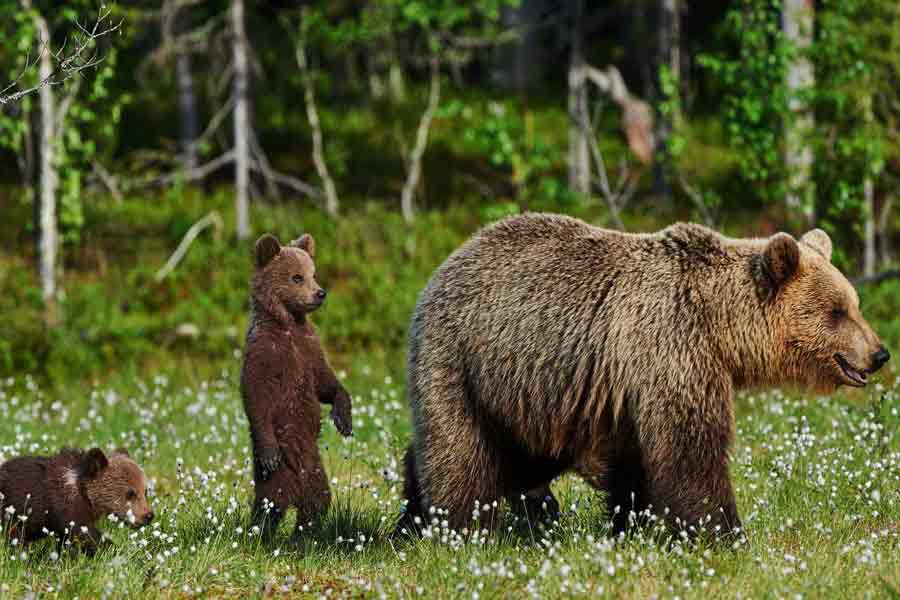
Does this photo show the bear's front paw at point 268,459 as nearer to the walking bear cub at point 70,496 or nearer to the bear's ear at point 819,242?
the walking bear cub at point 70,496

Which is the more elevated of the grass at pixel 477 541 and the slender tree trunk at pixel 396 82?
the slender tree trunk at pixel 396 82

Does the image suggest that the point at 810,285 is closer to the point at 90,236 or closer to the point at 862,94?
the point at 862,94

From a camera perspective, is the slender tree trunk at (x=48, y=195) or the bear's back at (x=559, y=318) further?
the slender tree trunk at (x=48, y=195)

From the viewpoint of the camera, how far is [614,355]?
6203mm

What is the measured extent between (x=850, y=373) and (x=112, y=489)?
12.6ft

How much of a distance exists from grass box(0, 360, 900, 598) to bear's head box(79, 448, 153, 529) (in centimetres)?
20

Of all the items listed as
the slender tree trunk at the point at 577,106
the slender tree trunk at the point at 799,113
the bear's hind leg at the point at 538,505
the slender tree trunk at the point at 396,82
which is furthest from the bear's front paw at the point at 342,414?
the slender tree trunk at the point at 396,82

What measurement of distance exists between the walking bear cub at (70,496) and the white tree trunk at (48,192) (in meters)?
8.90

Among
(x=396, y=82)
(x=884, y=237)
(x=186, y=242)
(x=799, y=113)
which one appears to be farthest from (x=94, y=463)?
(x=396, y=82)

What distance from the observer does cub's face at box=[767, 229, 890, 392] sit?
6227 millimetres

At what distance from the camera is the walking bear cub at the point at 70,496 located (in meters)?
6.18

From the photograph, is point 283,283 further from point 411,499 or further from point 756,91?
point 756,91

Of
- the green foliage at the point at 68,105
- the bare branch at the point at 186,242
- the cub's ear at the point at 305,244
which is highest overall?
the green foliage at the point at 68,105

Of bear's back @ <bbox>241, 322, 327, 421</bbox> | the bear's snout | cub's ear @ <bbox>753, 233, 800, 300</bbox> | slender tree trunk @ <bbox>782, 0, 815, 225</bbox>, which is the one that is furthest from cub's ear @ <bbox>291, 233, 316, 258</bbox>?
slender tree trunk @ <bbox>782, 0, 815, 225</bbox>
